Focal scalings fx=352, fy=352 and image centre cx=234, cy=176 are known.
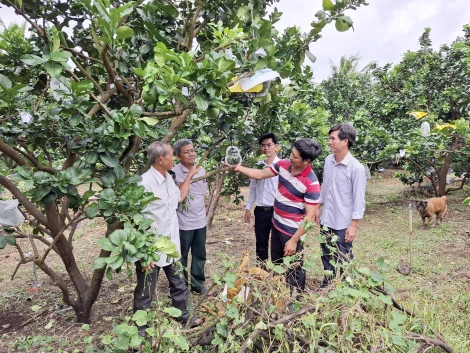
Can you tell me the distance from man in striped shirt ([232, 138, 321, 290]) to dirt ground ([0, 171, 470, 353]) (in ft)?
2.48

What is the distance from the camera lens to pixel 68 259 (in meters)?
2.65

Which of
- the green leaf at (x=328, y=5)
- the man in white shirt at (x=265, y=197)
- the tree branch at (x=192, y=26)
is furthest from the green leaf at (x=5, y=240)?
the green leaf at (x=328, y=5)

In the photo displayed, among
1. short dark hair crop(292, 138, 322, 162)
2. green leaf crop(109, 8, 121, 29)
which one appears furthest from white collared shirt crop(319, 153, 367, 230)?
green leaf crop(109, 8, 121, 29)

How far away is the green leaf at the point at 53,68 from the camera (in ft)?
5.01

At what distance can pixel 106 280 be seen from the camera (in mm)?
3725

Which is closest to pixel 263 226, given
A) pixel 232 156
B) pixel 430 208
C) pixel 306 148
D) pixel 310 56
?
pixel 232 156

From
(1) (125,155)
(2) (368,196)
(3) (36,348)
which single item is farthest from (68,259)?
(2) (368,196)

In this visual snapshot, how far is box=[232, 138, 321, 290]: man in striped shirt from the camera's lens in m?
2.62

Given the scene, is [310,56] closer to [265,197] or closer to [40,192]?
[265,197]

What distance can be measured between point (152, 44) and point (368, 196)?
26.3 ft

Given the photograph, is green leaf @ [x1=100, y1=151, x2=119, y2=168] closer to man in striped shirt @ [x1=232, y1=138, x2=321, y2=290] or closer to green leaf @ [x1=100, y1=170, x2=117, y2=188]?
green leaf @ [x1=100, y1=170, x2=117, y2=188]

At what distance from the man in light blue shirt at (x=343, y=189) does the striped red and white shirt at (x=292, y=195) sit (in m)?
0.21

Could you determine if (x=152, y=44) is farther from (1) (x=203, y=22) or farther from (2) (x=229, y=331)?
(2) (x=229, y=331)

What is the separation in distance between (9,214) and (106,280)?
6.04 feet
